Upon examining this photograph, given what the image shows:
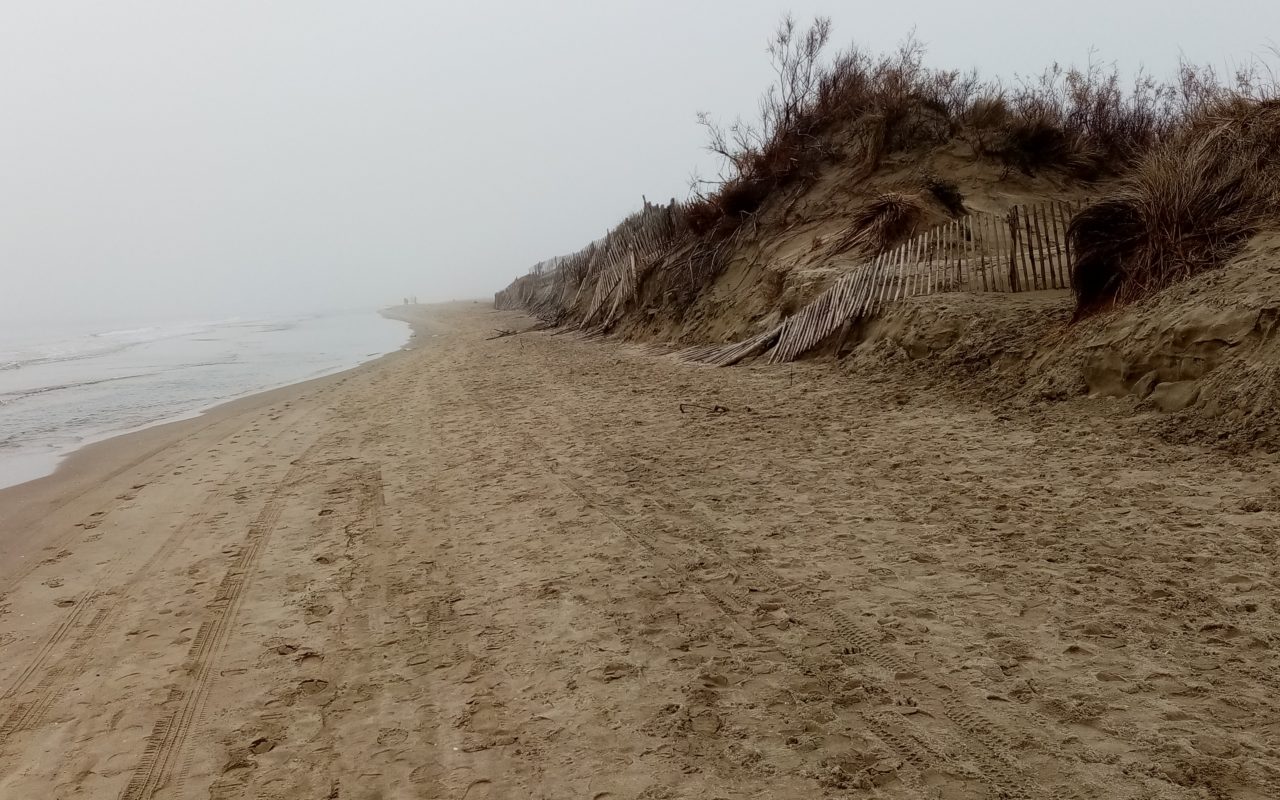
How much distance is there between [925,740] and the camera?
1.92 m

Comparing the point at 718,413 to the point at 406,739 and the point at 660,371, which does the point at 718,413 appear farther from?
the point at 406,739

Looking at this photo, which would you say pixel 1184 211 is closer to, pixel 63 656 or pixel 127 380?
pixel 63 656

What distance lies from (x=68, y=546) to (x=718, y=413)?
173 inches

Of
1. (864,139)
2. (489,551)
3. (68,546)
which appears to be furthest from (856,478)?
(864,139)

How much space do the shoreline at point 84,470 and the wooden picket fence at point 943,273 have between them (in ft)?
19.4

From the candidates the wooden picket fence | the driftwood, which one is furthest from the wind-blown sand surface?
the wooden picket fence

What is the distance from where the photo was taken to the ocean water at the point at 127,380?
25.0 ft

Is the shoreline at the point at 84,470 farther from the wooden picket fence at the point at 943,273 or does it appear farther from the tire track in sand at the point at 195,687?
the wooden picket fence at the point at 943,273

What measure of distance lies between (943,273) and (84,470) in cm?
802

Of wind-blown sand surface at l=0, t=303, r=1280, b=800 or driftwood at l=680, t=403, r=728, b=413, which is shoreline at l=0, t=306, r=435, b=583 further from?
driftwood at l=680, t=403, r=728, b=413

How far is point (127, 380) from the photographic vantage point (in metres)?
12.5

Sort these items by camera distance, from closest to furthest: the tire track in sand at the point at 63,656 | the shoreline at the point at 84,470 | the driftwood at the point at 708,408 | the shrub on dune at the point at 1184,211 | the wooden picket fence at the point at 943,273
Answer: the tire track in sand at the point at 63,656, the shoreline at the point at 84,470, the shrub on dune at the point at 1184,211, the driftwood at the point at 708,408, the wooden picket fence at the point at 943,273

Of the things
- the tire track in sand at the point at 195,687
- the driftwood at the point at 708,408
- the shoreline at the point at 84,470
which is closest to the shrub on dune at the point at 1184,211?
the driftwood at the point at 708,408

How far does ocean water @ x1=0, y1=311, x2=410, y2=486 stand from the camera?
25.0ft
